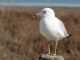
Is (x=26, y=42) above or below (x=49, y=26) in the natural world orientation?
below

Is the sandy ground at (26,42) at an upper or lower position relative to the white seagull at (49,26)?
lower

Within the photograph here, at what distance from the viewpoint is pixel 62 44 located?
13984mm

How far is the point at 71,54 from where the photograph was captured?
13.1 m

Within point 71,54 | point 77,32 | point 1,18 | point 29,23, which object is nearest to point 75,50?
point 71,54

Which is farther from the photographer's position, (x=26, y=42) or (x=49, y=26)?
(x=26, y=42)

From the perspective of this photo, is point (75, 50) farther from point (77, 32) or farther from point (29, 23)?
point (29, 23)

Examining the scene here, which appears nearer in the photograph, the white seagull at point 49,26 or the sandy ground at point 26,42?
the white seagull at point 49,26

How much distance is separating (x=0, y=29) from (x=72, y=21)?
4.67 metres

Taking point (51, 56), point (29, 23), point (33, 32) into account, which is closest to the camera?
point (51, 56)

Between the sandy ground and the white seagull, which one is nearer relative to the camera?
the white seagull

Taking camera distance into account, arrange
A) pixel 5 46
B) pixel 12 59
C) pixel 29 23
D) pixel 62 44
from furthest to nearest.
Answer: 1. pixel 29 23
2. pixel 62 44
3. pixel 5 46
4. pixel 12 59

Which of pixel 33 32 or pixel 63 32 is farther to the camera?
pixel 33 32

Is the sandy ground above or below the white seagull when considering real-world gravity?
below

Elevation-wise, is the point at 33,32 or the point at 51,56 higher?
the point at 51,56
